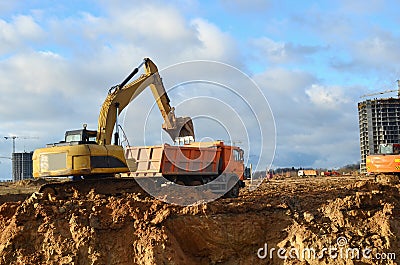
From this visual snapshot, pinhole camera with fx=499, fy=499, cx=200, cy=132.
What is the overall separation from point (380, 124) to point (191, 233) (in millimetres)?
51691

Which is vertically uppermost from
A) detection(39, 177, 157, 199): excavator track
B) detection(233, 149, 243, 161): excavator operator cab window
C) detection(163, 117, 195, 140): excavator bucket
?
detection(163, 117, 195, 140): excavator bucket

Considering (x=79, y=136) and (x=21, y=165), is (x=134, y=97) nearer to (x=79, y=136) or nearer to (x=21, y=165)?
(x=79, y=136)

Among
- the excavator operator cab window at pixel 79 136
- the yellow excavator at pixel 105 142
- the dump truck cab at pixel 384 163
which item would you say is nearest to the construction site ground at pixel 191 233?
the yellow excavator at pixel 105 142

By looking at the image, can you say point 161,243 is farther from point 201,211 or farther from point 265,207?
point 265,207

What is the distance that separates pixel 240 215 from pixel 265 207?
94 cm

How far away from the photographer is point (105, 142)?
17938mm

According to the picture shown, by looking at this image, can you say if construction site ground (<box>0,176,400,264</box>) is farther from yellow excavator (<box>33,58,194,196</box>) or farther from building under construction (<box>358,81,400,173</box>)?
building under construction (<box>358,81,400,173</box>)

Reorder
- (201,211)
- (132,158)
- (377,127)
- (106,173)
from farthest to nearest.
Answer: (377,127) < (132,158) < (106,173) < (201,211)

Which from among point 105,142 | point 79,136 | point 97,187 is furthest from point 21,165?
point 97,187

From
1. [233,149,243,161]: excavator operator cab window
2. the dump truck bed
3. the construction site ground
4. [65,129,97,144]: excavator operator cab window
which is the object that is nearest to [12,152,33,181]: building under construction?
[65,129,97,144]: excavator operator cab window

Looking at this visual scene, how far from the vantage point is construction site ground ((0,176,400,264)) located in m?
11.0

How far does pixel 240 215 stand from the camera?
1239 centimetres

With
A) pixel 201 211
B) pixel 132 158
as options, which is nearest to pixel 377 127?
pixel 132 158

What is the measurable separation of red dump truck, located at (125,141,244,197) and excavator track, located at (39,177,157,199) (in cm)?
43
